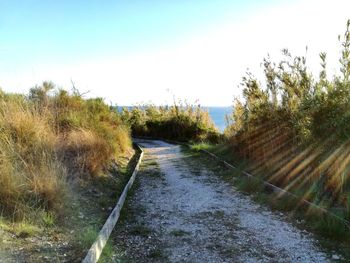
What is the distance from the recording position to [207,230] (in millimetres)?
6418

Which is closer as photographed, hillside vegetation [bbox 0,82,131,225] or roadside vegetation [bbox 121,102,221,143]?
hillside vegetation [bbox 0,82,131,225]

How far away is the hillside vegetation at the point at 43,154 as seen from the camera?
6.04 meters

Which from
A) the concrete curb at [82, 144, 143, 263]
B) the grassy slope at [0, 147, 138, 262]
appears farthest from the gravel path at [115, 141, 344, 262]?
the grassy slope at [0, 147, 138, 262]

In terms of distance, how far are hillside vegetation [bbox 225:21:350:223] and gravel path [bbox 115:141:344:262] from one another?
108cm

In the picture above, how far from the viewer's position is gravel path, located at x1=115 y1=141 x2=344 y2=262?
17.7 ft

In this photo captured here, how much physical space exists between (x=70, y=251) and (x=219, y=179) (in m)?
6.51

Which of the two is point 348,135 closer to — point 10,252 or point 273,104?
point 273,104

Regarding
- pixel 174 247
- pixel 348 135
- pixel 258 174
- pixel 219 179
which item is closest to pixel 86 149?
pixel 219 179

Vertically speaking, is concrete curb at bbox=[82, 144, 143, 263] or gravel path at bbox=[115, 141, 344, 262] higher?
concrete curb at bbox=[82, 144, 143, 263]

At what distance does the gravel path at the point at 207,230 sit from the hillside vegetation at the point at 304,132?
3.55ft

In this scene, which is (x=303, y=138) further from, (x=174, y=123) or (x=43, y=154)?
(x=174, y=123)

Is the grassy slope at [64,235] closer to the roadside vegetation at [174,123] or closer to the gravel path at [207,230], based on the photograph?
the gravel path at [207,230]

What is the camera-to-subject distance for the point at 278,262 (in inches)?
200

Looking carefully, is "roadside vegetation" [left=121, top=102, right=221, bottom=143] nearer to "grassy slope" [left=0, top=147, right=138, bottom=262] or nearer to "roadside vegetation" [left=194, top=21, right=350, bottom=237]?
"roadside vegetation" [left=194, top=21, right=350, bottom=237]
